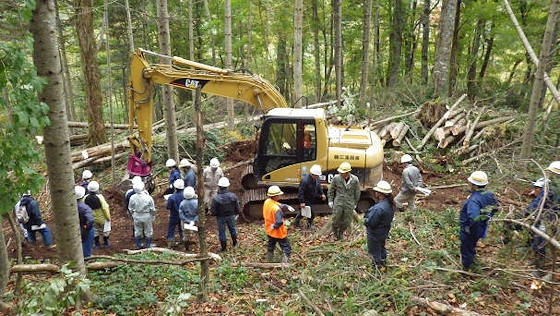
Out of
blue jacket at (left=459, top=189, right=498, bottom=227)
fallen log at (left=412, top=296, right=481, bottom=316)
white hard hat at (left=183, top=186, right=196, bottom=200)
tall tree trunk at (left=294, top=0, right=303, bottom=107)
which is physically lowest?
fallen log at (left=412, top=296, right=481, bottom=316)

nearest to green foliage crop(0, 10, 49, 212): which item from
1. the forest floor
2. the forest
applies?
the forest

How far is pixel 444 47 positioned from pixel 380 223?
38.1ft

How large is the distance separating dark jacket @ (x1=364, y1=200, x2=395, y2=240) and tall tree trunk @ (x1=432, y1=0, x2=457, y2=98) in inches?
413

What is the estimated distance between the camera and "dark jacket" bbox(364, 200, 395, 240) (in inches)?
248

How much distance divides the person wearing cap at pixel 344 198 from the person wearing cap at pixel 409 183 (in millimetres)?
1560

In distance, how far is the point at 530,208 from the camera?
209 inches

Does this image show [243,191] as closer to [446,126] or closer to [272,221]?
[272,221]

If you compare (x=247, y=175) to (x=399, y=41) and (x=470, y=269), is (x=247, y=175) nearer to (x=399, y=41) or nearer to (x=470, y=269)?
(x=470, y=269)

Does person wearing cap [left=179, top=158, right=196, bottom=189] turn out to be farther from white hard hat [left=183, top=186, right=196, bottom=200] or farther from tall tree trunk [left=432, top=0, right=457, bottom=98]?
tall tree trunk [left=432, top=0, right=457, bottom=98]

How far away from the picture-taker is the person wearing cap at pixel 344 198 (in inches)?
312

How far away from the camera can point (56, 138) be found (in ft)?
13.7

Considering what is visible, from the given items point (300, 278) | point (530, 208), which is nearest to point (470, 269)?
point (530, 208)

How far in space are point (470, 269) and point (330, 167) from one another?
151 inches

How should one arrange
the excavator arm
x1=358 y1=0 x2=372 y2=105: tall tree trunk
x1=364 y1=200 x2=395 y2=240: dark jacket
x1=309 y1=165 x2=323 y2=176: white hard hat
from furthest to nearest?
1. x1=358 y1=0 x2=372 y2=105: tall tree trunk
2. the excavator arm
3. x1=309 y1=165 x2=323 y2=176: white hard hat
4. x1=364 y1=200 x2=395 y2=240: dark jacket
